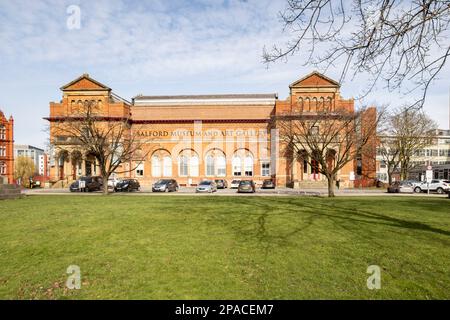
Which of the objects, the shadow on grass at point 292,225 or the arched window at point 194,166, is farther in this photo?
the arched window at point 194,166

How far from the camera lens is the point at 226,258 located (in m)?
6.25

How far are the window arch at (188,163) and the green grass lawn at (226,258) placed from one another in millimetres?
38748

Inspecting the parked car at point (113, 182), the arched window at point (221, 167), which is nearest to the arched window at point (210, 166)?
the arched window at point (221, 167)

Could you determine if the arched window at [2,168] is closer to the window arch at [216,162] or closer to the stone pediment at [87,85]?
the stone pediment at [87,85]

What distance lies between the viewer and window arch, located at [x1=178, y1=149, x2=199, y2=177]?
49.3m

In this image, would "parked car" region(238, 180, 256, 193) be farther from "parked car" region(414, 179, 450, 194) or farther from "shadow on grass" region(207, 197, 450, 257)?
"parked car" region(414, 179, 450, 194)

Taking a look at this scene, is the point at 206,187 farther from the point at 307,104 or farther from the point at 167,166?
the point at 307,104

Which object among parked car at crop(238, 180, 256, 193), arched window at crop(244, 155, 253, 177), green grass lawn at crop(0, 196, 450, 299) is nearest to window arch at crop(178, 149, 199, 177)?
arched window at crop(244, 155, 253, 177)

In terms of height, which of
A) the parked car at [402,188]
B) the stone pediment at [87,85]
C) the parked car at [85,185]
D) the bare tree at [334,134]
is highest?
the stone pediment at [87,85]

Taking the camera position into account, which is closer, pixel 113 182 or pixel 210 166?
pixel 113 182

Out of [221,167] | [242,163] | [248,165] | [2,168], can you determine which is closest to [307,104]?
[248,165]

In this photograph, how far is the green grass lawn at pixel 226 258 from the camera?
4.82 meters

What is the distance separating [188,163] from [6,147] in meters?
41.5
